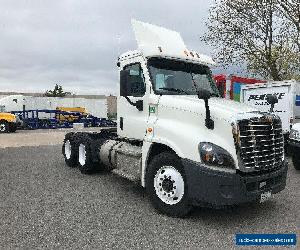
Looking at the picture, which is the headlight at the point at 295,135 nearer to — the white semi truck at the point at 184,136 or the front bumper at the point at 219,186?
the white semi truck at the point at 184,136

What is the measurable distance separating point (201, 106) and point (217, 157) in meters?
0.91

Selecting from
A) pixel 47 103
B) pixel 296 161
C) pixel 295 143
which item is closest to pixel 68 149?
pixel 295 143

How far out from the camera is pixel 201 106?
18.5ft

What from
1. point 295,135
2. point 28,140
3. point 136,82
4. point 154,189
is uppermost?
point 136,82

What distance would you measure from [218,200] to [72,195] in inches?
127

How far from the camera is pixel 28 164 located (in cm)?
1066

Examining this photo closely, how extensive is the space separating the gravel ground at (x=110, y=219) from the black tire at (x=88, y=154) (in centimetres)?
64

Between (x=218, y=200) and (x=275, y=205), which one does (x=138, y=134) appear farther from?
(x=275, y=205)

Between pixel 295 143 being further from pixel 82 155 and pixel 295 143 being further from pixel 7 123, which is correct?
pixel 7 123

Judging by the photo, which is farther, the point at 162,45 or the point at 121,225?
the point at 162,45

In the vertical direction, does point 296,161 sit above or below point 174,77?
below

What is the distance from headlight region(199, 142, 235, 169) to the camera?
5215 millimetres

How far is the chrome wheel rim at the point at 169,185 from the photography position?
18.5ft

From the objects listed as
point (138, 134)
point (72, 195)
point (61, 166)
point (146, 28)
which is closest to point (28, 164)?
point (61, 166)
